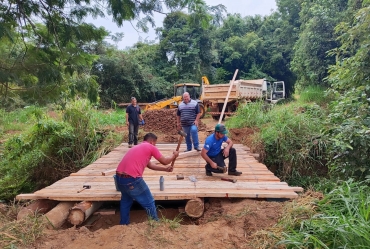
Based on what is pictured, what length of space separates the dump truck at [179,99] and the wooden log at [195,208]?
32.1ft

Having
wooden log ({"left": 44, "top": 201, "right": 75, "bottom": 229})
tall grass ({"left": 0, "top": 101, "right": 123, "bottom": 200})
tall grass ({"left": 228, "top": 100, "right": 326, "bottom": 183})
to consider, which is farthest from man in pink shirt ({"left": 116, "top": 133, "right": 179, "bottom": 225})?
tall grass ({"left": 0, "top": 101, "right": 123, "bottom": 200})

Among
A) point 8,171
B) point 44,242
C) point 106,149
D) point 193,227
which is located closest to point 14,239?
point 44,242

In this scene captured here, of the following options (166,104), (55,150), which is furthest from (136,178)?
(166,104)

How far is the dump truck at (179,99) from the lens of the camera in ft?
47.9

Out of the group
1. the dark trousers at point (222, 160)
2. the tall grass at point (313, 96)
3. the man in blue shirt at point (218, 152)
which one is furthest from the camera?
the tall grass at point (313, 96)

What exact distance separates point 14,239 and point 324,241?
310 centimetres

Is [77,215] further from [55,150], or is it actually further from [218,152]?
[55,150]

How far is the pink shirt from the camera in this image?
3.86 metres

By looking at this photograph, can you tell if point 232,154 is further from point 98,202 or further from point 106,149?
point 106,149

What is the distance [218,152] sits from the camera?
5195 millimetres

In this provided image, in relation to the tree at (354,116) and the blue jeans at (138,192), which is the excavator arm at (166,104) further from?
the blue jeans at (138,192)

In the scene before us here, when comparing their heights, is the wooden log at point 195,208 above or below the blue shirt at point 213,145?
below

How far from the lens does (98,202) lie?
14.6ft

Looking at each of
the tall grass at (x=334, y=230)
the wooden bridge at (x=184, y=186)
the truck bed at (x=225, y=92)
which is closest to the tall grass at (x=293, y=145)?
the wooden bridge at (x=184, y=186)
